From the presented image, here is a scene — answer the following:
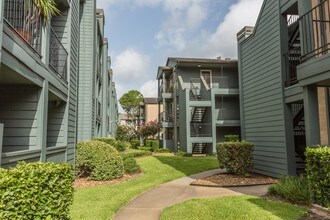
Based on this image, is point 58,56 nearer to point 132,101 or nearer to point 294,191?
point 294,191

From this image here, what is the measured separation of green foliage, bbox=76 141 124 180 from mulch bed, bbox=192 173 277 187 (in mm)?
3322

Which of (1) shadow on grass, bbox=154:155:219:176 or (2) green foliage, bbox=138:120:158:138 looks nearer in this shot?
(1) shadow on grass, bbox=154:155:219:176

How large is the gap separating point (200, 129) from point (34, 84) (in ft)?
66.2

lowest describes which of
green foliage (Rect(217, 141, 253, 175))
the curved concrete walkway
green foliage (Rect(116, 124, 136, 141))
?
the curved concrete walkway

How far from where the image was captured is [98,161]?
1078cm

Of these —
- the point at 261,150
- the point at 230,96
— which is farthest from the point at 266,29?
the point at 230,96

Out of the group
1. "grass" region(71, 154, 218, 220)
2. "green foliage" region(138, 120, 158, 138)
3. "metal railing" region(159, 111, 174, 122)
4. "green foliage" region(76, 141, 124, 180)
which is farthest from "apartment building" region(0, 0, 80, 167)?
"green foliage" region(138, 120, 158, 138)

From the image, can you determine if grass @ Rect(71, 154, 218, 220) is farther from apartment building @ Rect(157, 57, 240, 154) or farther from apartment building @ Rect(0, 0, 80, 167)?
apartment building @ Rect(157, 57, 240, 154)

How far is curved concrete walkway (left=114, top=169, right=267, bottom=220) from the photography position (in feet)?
21.3

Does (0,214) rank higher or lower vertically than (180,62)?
lower

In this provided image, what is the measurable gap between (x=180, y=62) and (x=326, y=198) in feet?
72.8

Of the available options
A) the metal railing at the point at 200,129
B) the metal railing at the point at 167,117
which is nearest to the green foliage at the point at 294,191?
the metal railing at the point at 200,129

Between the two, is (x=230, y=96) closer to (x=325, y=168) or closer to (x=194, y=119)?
(x=194, y=119)

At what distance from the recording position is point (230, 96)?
2589 cm
